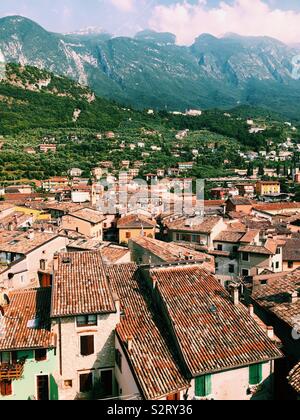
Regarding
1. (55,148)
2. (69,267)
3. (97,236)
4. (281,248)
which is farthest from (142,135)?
(69,267)

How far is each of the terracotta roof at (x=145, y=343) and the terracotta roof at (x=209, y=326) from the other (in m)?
0.73

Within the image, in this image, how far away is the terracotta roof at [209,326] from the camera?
16156 millimetres

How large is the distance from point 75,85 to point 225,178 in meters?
99.4

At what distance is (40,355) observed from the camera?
17.9m

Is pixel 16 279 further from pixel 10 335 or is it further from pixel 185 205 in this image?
pixel 185 205

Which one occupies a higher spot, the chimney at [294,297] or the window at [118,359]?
the chimney at [294,297]

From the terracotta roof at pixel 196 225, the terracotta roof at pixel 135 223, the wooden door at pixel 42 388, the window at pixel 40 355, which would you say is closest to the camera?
the window at pixel 40 355

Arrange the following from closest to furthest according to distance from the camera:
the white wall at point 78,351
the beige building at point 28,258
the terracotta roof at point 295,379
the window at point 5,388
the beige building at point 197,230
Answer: the terracotta roof at point 295,379 < the window at point 5,388 < the white wall at point 78,351 < the beige building at point 28,258 < the beige building at point 197,230

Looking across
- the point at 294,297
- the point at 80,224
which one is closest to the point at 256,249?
the point at 294,297

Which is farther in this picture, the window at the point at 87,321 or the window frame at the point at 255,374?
the window at the point at 87,321

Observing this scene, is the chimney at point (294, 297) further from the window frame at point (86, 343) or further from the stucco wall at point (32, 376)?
the stucco wall at point (32, 376)

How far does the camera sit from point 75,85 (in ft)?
639

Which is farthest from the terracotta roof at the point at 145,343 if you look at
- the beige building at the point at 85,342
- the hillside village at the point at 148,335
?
the beige building at the point at 85,342

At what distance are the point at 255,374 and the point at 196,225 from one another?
94.1 ft
